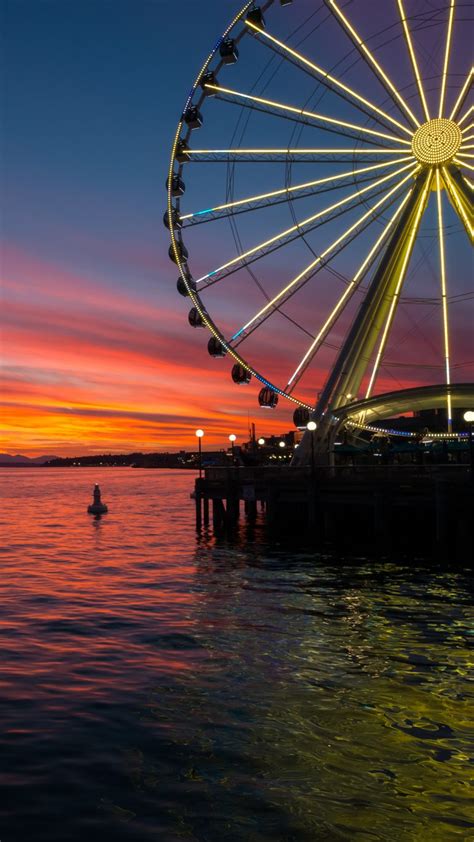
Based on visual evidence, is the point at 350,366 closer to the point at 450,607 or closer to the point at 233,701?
the point at 450,607

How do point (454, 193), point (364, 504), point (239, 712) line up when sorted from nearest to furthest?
point (239, 712), point (364, 504), point (454, 193)

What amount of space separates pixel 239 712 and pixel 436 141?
3247 centimetres

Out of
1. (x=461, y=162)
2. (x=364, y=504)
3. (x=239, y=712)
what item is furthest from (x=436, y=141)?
(x=239, y=712)

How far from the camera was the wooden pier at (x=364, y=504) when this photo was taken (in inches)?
1150

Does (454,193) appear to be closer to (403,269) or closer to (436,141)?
(436,141)

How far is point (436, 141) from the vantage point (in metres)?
36.5

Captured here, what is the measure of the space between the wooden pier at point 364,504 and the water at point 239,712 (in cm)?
554

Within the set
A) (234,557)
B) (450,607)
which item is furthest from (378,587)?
(234,557)

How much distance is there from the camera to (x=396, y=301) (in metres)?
37.4

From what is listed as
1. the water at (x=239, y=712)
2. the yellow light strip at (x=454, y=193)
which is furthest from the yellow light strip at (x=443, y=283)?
the water at (x=239, y=712)

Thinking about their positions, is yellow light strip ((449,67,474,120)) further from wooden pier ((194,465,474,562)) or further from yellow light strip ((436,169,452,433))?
wooden pier ((194,465,474,562))

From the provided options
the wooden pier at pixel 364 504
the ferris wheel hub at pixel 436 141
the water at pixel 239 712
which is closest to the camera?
the water at pixel 239 712

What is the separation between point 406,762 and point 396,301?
3042cm

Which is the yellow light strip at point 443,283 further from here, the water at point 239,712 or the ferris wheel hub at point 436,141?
the water at point 239,712
